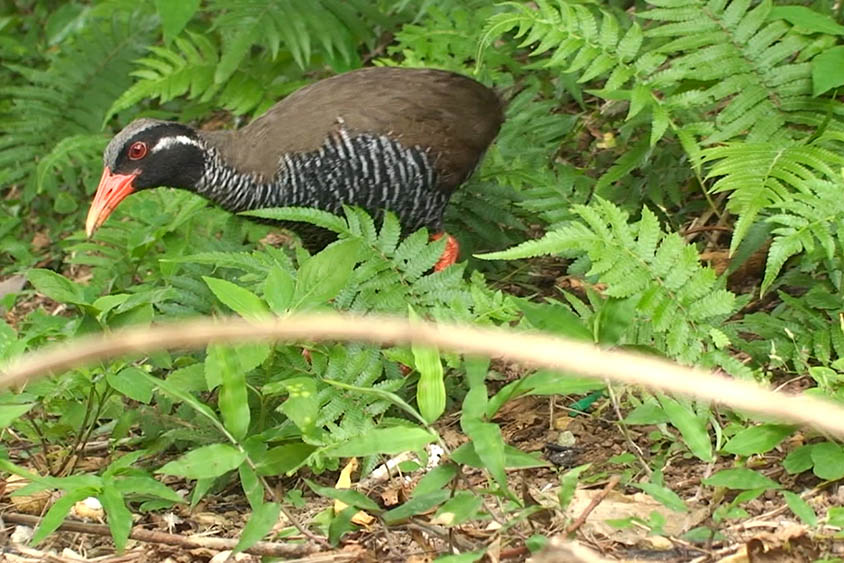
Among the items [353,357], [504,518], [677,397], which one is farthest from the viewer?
[353,357]

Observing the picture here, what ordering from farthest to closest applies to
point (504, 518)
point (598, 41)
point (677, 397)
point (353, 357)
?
point (598, 41)
point (353, 357)
point (677, 397)
point (504, 518)

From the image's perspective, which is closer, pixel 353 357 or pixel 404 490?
pixel 404 490

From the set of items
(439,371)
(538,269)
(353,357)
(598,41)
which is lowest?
(538,269)

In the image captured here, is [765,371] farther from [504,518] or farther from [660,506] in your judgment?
[504,518]

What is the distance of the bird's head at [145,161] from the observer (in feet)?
15.9

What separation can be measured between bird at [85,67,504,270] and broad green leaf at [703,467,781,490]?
214 centimetres

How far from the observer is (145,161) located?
15.9ft

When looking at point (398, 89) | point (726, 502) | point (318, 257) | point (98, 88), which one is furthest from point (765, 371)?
point (98, 88)

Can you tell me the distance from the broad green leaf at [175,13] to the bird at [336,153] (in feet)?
1.57

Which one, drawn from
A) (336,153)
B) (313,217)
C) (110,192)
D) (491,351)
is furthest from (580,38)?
(491,351)

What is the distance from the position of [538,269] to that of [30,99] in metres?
3.63

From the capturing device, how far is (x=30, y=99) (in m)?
7.04

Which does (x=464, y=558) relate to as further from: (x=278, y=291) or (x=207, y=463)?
(x=278, y=291)

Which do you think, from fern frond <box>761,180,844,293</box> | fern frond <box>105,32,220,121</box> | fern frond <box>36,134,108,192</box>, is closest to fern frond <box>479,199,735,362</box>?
fern frond <box>761,180,844,293</box>
